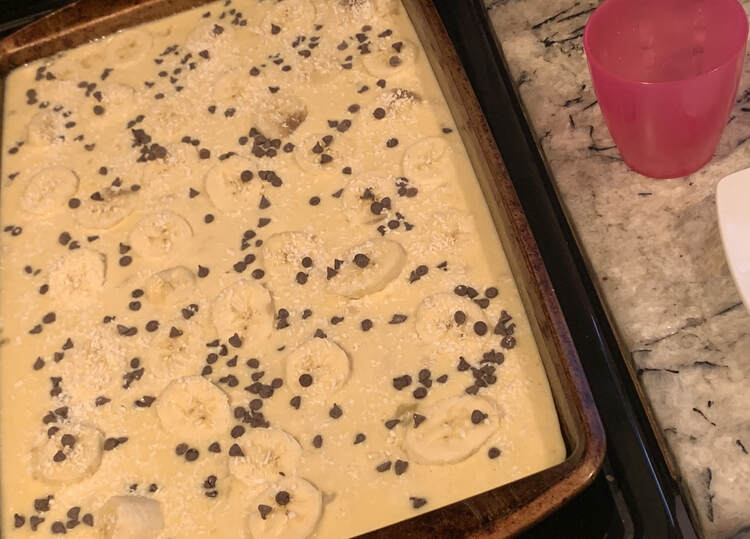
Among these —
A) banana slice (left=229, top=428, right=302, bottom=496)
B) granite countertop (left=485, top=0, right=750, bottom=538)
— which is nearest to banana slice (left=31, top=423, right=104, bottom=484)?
banana slice (left=229, top=428, right=302, bottom=496)

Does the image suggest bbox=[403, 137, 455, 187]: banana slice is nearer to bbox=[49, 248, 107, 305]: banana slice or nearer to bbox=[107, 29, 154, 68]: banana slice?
bbox=[49, 248, 107, 305]: banana slice

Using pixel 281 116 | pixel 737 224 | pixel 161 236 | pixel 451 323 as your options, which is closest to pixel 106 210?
pixel 161 236

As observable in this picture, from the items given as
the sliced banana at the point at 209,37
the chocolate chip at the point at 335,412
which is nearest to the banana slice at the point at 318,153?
the sliced banana at the point at 209,37

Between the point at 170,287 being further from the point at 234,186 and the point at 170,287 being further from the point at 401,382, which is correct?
the point at 401,382

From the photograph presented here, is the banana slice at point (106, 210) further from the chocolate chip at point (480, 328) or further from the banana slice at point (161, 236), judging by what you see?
the chocolate chip at point (480, 328)

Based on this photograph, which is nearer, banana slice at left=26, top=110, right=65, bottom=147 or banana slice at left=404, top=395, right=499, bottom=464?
banana slice at left=404, top=395, right=499, bottom=464

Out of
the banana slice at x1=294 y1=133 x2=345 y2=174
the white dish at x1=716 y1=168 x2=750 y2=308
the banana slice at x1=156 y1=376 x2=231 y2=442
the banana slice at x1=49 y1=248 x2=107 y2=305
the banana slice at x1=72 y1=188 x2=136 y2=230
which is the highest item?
the banana slice at x1=72 y1=188 x2=136 y2=230
